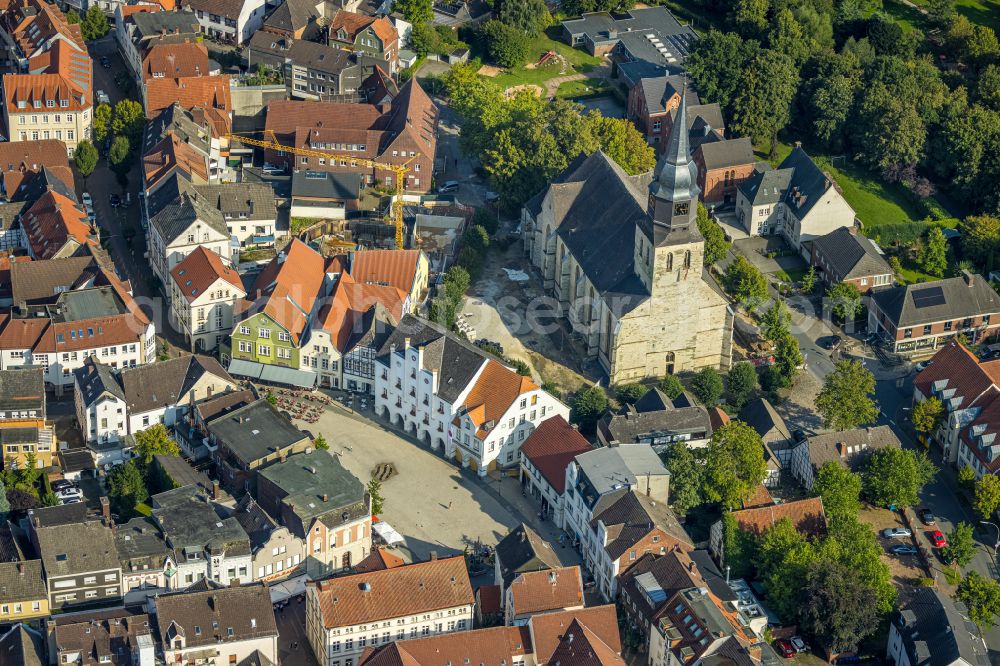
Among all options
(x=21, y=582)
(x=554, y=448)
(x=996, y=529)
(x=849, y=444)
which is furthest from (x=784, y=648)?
(x=21, y=582)

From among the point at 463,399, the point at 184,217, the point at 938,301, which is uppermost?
the point at 184,217

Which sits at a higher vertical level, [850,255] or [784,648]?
[850,255]

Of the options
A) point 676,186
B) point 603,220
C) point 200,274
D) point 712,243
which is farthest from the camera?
point 712,243

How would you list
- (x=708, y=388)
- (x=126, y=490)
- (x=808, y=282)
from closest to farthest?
(x=126, y=490), (x=708, y=388), (x=808, y=282)

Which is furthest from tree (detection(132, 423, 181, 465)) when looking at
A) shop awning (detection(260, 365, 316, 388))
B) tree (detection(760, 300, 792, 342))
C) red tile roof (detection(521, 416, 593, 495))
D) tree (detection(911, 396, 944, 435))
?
tree (detection(911, 396, 944, 435))

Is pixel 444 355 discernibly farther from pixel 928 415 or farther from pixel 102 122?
pixel 102 122

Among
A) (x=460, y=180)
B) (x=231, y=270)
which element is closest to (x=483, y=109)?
(x=460, y=180)

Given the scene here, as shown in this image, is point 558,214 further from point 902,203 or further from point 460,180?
point 902,203

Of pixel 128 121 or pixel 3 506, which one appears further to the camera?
pixel 128 121
